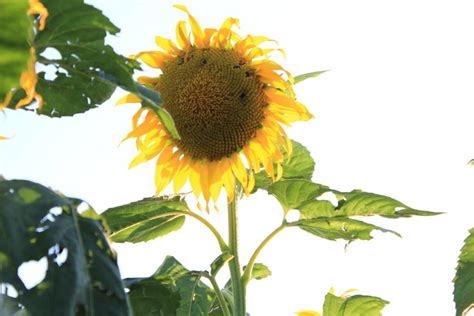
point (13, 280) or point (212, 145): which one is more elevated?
point (212, 145)

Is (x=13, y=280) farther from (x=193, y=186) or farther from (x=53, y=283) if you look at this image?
(x=193, y=186)

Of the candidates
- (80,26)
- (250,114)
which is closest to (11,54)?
(80,26)

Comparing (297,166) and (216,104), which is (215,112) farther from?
(297,166)

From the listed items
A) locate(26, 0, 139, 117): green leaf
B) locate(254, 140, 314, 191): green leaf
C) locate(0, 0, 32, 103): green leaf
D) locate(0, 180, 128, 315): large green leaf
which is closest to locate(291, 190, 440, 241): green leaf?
locate(254, 140, 314, 191): green leaf

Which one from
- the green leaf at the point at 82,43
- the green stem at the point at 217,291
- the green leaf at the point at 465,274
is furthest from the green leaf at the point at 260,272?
the green leaf at the point at 82,43

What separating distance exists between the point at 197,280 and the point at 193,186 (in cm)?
37

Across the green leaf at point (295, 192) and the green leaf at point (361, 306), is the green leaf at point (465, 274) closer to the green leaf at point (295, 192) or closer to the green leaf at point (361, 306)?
the green leaf at point (295, 192)

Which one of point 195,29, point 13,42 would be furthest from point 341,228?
point 13,42

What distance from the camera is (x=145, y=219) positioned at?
7.16ft

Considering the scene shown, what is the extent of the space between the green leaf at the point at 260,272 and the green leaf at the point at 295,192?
12.0 inches

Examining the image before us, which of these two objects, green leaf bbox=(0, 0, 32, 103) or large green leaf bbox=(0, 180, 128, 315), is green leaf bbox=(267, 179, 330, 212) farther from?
green leaf bbox=(0, 0, 32, 103)

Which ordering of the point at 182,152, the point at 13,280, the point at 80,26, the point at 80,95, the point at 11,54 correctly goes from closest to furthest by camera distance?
the point at 11,54 → the point at 13,280 → the point at 80,26 → the point at 80,95 → the point at 182,152

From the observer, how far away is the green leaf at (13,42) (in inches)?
21.8

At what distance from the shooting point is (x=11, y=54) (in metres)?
0.58
